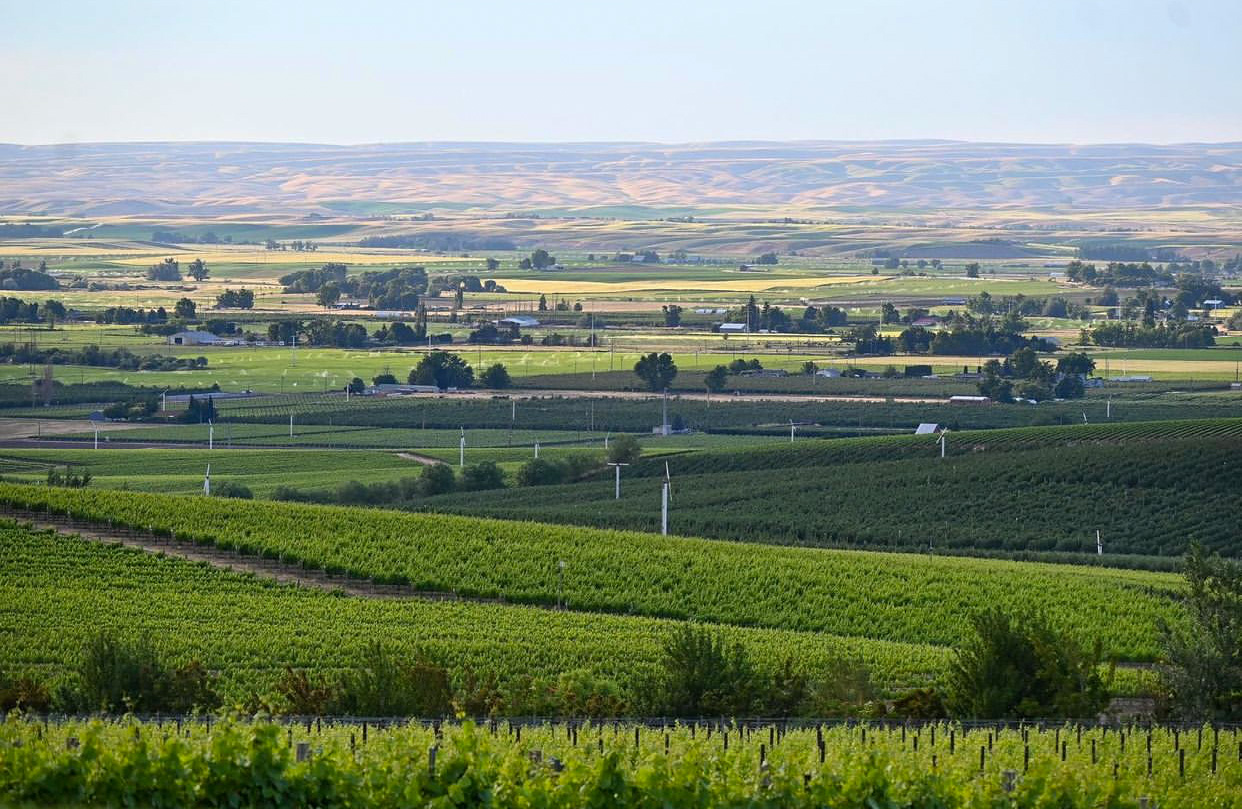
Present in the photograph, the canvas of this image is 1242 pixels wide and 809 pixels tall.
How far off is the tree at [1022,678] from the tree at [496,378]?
74210 millimetres

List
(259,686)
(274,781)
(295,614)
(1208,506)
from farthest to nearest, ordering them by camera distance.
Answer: (1208,506)
(295,614)
(259,686)
(274,781)

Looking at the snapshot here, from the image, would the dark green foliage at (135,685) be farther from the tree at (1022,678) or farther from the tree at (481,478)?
the tree at (481,478)

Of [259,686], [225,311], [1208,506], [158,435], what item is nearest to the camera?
[259,686]

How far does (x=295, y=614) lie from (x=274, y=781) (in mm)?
20324

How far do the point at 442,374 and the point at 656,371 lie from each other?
1121cm

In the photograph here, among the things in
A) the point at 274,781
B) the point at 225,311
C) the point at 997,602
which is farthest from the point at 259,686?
the point at 225,311

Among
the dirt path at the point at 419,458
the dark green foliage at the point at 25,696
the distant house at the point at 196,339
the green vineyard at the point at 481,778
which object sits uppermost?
the green vineyard at the point at 481,778

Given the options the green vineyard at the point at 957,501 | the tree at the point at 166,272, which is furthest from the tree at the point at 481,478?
the tree at the point at 166,272

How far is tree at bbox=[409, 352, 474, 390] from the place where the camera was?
10169 cm

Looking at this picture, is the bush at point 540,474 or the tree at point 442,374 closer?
the bush at point 540,474

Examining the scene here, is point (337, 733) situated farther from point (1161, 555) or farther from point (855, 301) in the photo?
point (855, 301)

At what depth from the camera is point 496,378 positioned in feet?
333

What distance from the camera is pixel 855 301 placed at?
159875 millimetres

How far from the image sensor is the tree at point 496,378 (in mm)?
101500
